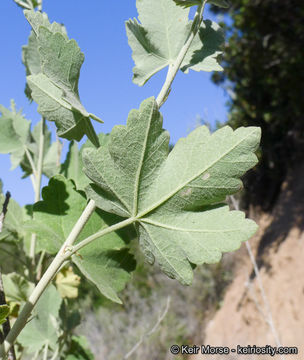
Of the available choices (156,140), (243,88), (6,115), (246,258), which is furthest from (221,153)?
(243,88)

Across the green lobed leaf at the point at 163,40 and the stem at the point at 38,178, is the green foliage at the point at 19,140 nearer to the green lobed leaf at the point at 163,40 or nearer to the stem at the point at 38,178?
the stem at the point at 38,178

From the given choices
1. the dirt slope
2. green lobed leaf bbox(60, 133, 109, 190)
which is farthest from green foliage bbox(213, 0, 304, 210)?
green lobed leaf bbox(60, 133, 109, 190)

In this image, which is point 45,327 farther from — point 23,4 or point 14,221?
point 23,4

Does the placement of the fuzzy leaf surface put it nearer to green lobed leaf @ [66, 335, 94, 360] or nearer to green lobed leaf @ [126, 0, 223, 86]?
green lobed leaf @ [66, 335, 94, 360]

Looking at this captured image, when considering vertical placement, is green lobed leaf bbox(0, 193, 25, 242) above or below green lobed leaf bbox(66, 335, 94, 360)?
above

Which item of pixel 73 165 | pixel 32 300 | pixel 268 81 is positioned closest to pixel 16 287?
pixel 73 165
